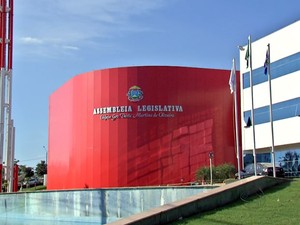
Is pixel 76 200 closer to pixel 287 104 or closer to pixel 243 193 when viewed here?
pixel 243 193

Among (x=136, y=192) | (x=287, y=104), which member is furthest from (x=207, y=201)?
(x=287, y=104)

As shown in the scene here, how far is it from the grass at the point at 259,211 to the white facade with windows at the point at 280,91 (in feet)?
83.3

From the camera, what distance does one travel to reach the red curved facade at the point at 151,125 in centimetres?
4384

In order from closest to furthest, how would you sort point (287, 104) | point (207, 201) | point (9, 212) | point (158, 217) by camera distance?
point (158, 217) → point (207, 201) → point (9, 212) → point (287, 104)

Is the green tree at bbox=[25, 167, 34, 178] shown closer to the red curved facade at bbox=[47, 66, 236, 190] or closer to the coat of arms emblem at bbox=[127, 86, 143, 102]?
the red curved facade at bbox=[47, 66, 236, 190]

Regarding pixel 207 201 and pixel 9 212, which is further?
pixel 9 212

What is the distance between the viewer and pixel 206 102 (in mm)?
46000

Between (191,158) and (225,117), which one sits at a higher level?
(225,117)

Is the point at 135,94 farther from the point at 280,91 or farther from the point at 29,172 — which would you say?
the point at 29,172

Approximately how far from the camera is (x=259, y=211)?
39.0 ft

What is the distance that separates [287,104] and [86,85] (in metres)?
19.8

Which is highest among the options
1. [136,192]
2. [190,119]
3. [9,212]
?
[190,119]

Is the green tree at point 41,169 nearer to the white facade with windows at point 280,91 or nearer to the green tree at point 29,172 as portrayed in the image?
the green tree at point 29,172

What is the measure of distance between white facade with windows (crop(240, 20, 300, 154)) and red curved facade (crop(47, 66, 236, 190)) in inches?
134
